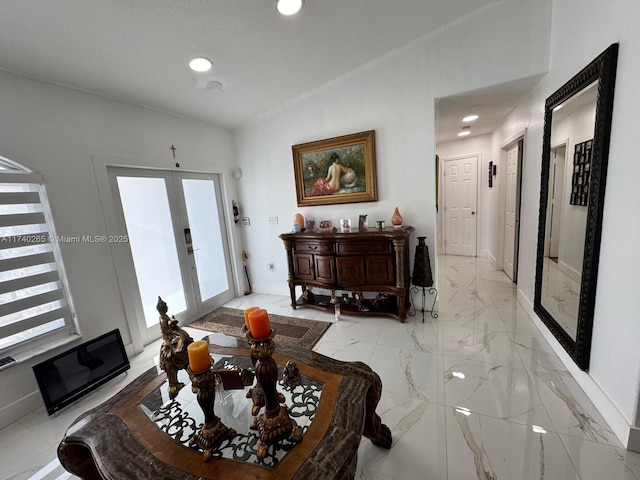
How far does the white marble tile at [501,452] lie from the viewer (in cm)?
133

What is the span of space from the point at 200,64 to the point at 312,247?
2.08 metres

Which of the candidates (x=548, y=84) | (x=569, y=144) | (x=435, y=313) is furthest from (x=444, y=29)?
(x=435, y=313)

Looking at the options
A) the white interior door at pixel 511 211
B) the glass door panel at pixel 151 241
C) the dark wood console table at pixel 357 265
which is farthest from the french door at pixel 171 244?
the white interior door at pixel 511 211

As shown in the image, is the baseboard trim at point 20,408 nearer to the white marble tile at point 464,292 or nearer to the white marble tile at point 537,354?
the white marble tile at point 537,354

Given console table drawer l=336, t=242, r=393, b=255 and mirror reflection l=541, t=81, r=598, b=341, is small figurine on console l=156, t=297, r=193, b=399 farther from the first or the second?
mirror reflection l=541, t=81, r=598, b=341

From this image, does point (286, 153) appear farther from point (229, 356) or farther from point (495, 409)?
point (495, 409)

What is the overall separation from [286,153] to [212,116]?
1031 millimetres

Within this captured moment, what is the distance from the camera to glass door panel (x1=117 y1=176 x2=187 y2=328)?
2.74 m

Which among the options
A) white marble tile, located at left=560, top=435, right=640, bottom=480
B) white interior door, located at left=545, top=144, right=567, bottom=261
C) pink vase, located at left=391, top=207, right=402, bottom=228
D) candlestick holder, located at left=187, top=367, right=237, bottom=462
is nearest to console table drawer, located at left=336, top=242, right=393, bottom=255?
pink vase, located at left=391, top=207, right=402, bottom=228

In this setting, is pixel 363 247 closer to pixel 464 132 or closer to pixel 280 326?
pixel 280 326

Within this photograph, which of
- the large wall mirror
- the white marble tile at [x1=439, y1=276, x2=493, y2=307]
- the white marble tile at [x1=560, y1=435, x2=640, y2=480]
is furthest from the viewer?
the white marble tile at [x1=439, y1=276, x2=493, y2=307]

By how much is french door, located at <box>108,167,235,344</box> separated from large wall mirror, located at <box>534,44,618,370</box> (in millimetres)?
3811

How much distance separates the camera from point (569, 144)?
6.61 feet

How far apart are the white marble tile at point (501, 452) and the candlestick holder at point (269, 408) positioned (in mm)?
969
